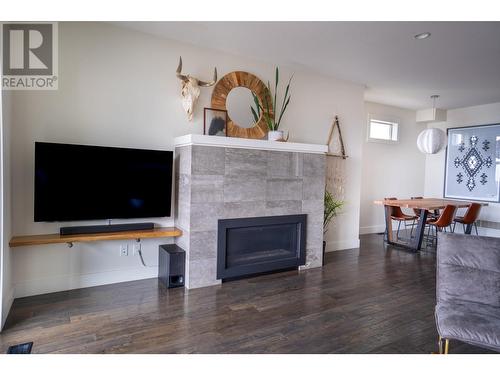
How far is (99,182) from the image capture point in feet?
10.2

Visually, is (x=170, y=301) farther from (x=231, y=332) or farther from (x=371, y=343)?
(x=371, y=343)

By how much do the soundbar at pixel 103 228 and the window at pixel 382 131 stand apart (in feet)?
16.0

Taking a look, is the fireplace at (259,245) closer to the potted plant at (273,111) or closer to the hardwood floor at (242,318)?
the hardwood floor at (242,318)

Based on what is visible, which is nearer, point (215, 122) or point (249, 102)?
point (215, 122)

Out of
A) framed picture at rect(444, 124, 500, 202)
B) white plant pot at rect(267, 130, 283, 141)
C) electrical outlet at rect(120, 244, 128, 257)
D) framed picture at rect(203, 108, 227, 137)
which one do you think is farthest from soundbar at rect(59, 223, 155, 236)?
framed picture at rect(444, 124, 500, 202)

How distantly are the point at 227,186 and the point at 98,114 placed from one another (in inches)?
58.7

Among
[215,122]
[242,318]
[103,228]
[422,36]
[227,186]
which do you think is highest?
[422,36]

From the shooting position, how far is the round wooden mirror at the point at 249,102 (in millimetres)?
3902

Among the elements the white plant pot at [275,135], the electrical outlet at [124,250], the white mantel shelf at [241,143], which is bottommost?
the electrical outlet at [124,250]

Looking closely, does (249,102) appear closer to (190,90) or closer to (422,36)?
(190,90)

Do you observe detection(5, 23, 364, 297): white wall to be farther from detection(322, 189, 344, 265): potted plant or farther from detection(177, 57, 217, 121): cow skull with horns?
detection(322, 189, 344, 265): potted plant

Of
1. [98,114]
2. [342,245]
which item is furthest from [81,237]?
[342,245]

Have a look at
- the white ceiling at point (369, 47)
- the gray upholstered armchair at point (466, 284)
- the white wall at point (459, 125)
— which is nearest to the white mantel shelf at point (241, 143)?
the white ceiling at point (369, 47)
